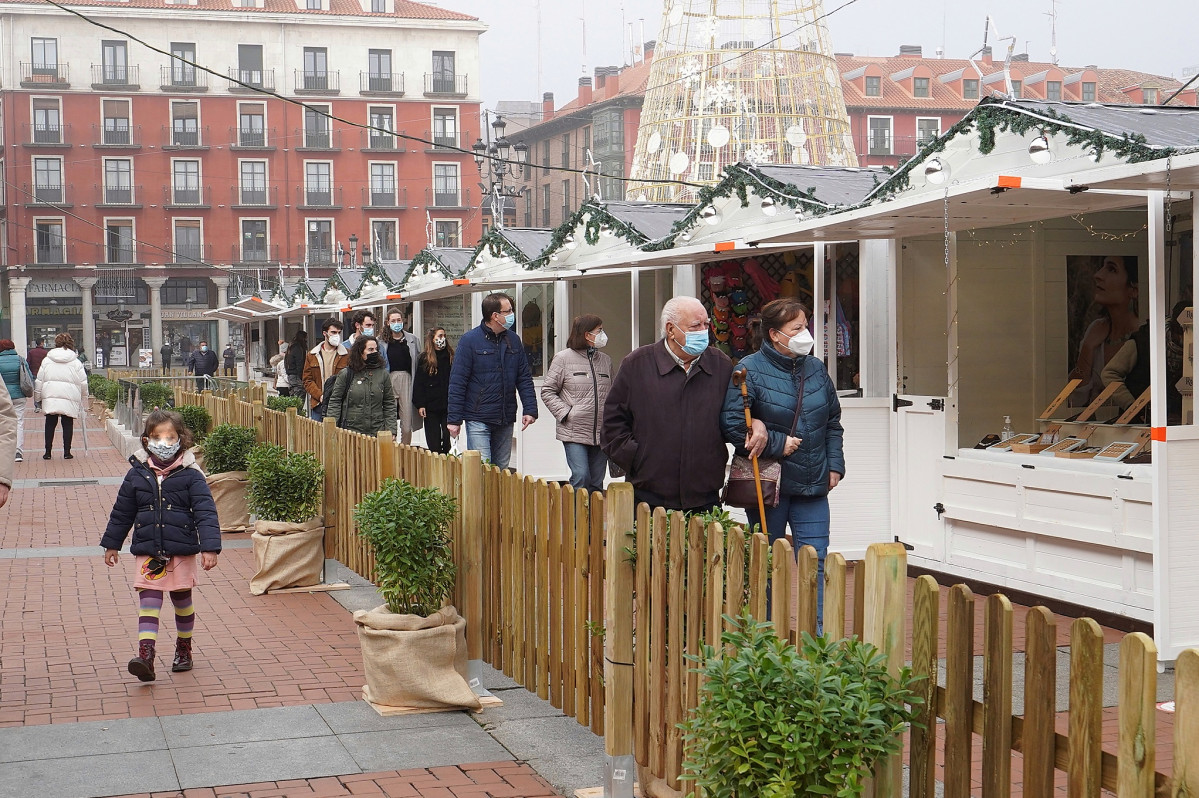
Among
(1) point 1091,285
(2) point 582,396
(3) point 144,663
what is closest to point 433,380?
(2) point 582,396

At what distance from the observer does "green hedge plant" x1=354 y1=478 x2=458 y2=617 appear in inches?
235

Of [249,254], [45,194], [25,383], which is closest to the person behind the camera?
[25,383]

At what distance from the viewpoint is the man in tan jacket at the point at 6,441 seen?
5.32m

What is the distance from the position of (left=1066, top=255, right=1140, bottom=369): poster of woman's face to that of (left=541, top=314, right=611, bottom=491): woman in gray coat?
11.5ft

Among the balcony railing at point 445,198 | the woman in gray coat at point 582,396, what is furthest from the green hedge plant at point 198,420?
the balcony railing at point 445,198

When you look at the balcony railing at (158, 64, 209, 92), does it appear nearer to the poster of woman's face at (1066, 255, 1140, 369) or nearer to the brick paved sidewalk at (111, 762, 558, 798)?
the poster of woman's face at (1066, 255, 1140, 369)

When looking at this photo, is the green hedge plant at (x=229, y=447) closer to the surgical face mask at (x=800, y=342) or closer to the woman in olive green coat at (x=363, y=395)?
the woman in olive green coat at (x=363, y=395)

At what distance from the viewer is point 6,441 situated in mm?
5434

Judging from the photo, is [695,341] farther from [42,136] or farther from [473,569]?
[42,136]

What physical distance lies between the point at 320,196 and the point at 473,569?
66.8 meters

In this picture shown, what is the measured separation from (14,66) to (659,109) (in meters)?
56.0

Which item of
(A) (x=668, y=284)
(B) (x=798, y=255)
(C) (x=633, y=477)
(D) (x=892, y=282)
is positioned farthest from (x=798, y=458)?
(A) (x=668, y=284)

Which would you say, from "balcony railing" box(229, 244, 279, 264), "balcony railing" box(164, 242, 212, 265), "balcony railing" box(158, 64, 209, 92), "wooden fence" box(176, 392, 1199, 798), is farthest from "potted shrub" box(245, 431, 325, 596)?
"balcony railing" box(158, 64, 209, 92)

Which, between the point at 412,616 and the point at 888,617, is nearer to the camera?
the point at 888,617
